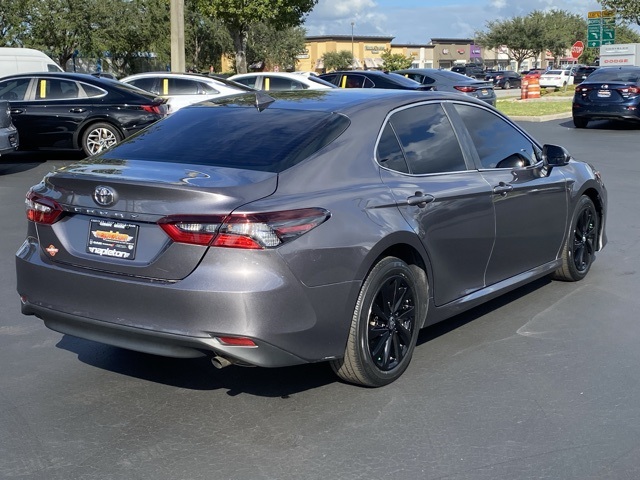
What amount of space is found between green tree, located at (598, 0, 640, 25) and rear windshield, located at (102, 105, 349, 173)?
48.8 metres

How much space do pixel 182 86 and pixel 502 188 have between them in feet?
45.6

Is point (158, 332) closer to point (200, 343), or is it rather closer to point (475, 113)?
point (200, 343)

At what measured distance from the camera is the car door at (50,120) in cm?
1564

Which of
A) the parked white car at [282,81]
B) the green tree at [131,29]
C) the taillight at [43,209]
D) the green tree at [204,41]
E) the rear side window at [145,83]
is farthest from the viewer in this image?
the green tree at [204,41]

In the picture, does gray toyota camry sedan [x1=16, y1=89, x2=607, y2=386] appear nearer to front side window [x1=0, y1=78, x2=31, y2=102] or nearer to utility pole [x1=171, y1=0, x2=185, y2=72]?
front side window [x1=0, y1=78, x2=31, y2=102]

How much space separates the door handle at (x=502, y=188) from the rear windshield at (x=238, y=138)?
1327 mm

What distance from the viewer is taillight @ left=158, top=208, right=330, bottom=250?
414 cm

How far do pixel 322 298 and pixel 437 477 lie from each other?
1037mm

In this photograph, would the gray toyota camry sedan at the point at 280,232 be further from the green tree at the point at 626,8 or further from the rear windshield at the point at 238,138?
the green tree at the point at 626,8

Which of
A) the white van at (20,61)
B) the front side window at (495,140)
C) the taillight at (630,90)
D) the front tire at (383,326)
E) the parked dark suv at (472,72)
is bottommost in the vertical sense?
the front tire at (383,326)

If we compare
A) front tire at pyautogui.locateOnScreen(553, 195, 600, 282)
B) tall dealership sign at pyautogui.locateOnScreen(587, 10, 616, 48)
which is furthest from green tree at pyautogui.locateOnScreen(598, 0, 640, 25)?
front tire at pyautogui.locateOnScreen(553, 195, 600, 282)

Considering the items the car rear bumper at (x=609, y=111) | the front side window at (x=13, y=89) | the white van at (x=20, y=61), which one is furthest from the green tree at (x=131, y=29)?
the front side window at (x=13, y=89)

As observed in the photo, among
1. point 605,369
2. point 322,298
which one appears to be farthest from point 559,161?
point 322,298

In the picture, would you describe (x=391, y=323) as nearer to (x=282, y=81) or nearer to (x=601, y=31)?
(x=282, y=81)
